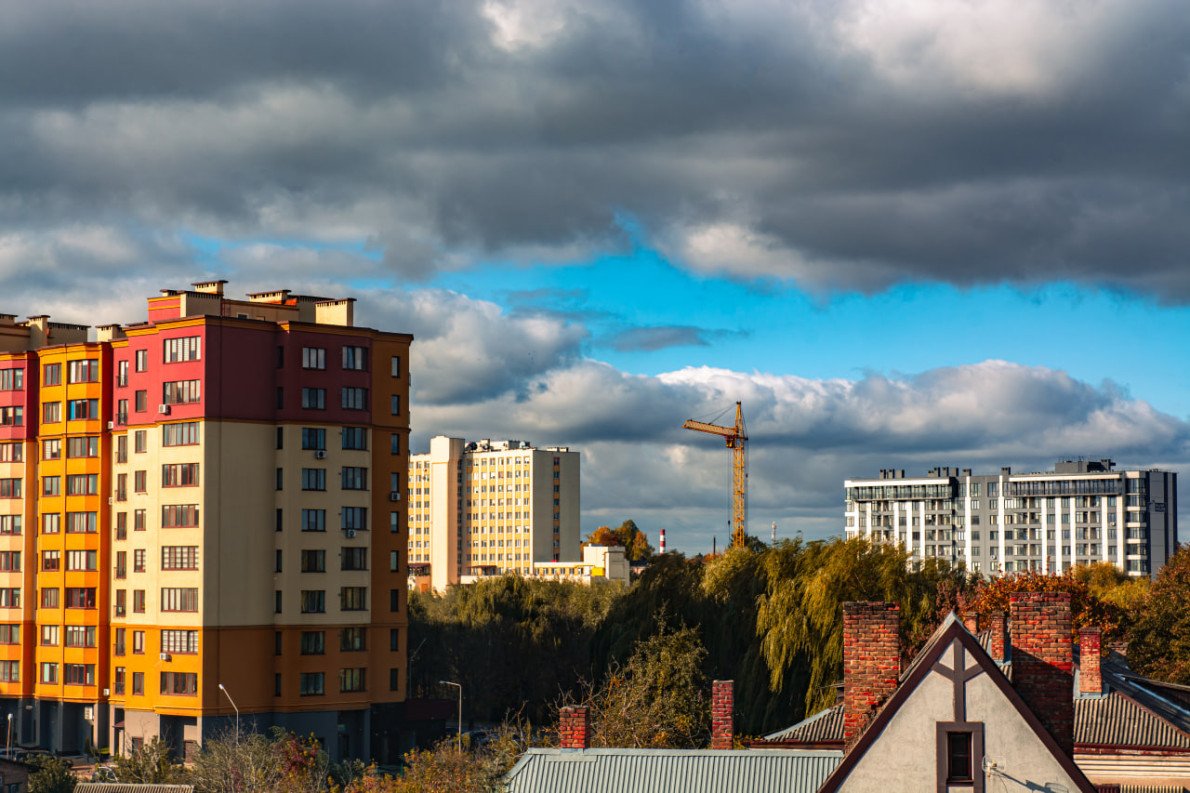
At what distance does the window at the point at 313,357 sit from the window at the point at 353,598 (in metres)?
15.6

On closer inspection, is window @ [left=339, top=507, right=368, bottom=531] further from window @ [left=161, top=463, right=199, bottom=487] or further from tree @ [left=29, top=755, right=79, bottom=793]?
tree @ [left=29, top=755, right=79, bottom=793]

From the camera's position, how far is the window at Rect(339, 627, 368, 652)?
110 meters

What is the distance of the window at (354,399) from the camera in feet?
371

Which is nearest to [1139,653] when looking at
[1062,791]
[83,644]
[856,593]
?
[856,593]

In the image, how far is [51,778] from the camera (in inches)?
3467

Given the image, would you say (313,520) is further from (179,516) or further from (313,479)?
(179,516)

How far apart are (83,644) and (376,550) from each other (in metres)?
23.9

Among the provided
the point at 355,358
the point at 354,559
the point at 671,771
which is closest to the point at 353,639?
the point at 354,559

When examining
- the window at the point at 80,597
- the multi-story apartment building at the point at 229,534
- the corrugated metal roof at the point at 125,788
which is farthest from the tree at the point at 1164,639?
the window at the point at 80,597

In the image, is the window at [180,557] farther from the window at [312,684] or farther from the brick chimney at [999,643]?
the brick chimney at [999,643]

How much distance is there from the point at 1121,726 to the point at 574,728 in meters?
20.5

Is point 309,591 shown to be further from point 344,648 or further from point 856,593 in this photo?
point 856,593

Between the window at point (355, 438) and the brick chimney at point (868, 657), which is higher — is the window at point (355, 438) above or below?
above

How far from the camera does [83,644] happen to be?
389ft
